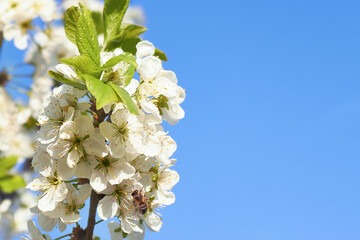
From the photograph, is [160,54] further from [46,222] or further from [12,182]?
[12,182]

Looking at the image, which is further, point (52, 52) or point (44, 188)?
point (52, 52)

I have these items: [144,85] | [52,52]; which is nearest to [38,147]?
[144,85]

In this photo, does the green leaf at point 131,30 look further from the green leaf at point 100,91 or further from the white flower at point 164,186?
the white flower at point 164,186

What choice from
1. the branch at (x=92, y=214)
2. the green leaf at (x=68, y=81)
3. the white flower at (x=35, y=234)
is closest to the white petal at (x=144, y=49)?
the green leaf at (x=68, y=81)

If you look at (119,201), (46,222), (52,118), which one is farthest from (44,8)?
(119,201)

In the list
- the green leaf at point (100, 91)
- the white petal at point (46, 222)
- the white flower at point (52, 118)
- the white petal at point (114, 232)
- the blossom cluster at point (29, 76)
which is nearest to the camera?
the green leaf at point (100, 91)

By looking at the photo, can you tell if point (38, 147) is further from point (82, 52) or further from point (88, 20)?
point (88, 20)

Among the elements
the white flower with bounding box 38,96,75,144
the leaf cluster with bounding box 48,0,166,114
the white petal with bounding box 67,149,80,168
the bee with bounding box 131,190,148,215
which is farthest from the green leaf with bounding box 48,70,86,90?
the bee with bounding box 131,190,148,215
